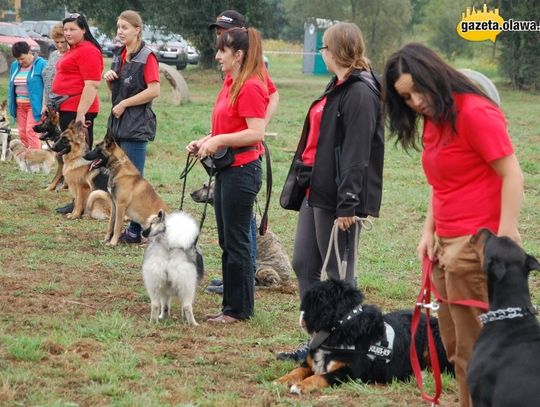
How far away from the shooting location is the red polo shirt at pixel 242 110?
226 inches

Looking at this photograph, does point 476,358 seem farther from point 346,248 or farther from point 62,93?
point 62,93

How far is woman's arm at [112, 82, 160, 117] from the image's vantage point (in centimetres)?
848

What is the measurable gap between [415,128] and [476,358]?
1080 mm

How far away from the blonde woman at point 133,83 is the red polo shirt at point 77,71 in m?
0.77

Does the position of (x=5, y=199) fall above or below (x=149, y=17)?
below

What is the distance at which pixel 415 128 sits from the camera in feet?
13.4

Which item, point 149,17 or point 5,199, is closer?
point 5,199

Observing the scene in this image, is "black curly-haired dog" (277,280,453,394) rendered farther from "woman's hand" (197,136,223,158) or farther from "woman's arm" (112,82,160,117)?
"woman's arm" (112,82,160,117)

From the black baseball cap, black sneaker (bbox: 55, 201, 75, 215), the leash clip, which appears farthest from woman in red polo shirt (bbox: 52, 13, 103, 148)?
the leash clip

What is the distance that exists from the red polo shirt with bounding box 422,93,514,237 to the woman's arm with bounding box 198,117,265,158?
2012 millimetres

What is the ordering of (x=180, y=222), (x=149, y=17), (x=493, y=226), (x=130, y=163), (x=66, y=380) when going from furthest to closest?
1. (x=149, y=17)
2. (x=130, y=163)
3. (x=180, y=222)
4. (x=66, y=380)
5. (x=493, y=226)

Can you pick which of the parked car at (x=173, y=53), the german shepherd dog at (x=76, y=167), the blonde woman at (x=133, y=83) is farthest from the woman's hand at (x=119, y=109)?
the parked car at (x=173, y=53)

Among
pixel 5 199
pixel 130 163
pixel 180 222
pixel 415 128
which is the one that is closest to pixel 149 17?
pixel 5 199

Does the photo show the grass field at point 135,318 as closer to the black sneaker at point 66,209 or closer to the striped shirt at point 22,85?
the black sneaker at point 66,209
